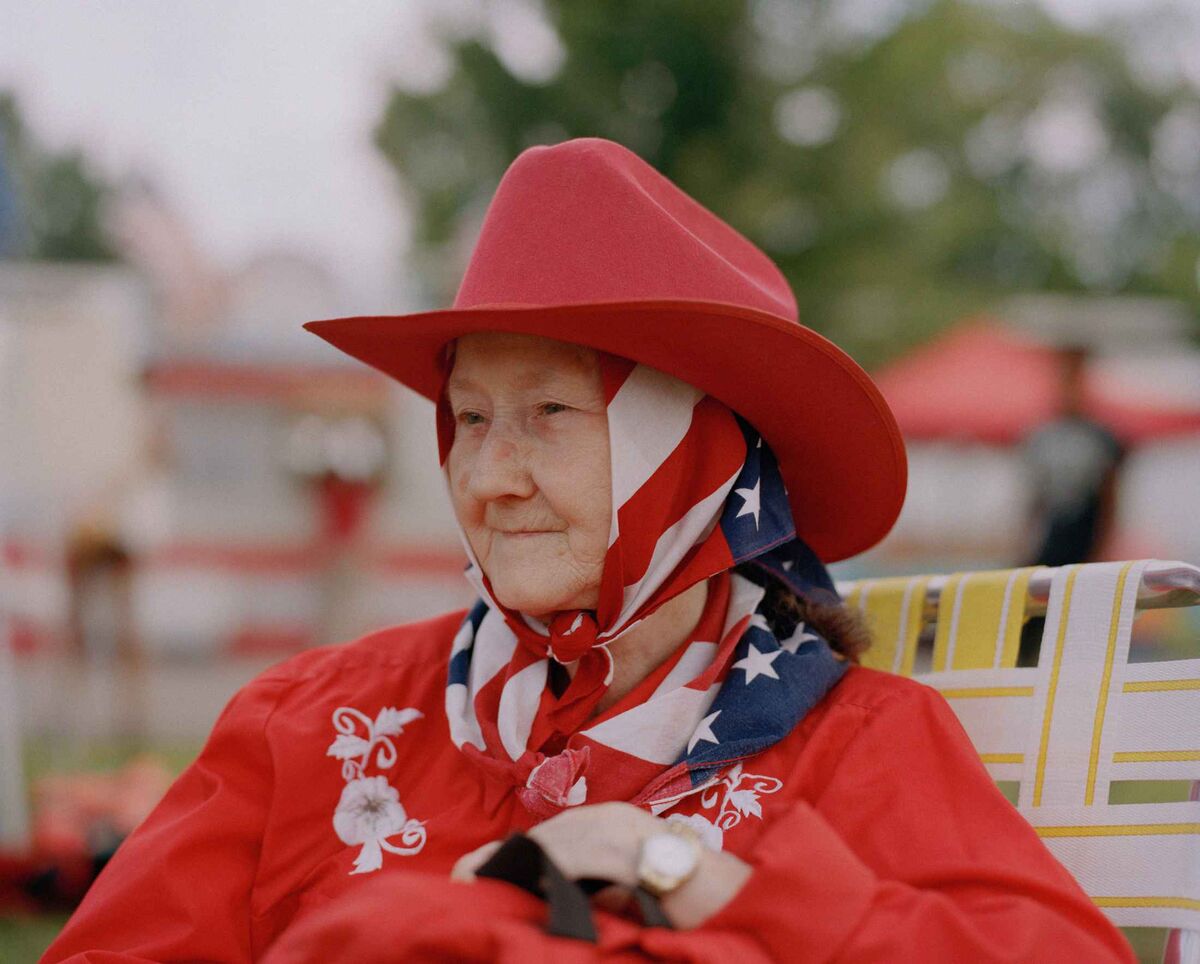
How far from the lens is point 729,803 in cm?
175

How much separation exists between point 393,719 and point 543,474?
56 centimetres

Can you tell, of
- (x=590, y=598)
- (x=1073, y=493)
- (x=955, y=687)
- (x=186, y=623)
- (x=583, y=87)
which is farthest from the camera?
(x=583, y=87)

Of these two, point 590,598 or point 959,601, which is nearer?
point 590,598

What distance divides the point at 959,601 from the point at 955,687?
171mm

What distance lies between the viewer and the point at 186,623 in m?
11.9

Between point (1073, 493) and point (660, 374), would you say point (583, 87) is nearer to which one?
point (1073, 493)

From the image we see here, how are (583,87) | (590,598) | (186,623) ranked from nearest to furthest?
(590,598) < (186,623) < (583,87)

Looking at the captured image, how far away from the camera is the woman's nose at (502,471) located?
1783 millimetres

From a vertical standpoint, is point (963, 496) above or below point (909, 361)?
below

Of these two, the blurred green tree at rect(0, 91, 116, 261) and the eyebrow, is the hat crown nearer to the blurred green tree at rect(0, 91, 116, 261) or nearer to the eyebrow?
the eyebrow

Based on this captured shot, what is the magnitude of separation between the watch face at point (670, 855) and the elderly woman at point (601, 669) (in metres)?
0.06

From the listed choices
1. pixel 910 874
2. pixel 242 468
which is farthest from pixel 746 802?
pixel 242 468

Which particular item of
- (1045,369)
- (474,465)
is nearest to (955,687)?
(474,465)

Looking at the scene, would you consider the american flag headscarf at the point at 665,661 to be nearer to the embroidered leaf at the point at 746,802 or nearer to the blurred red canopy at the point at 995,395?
the embroidered leaf at the point at 746,802
